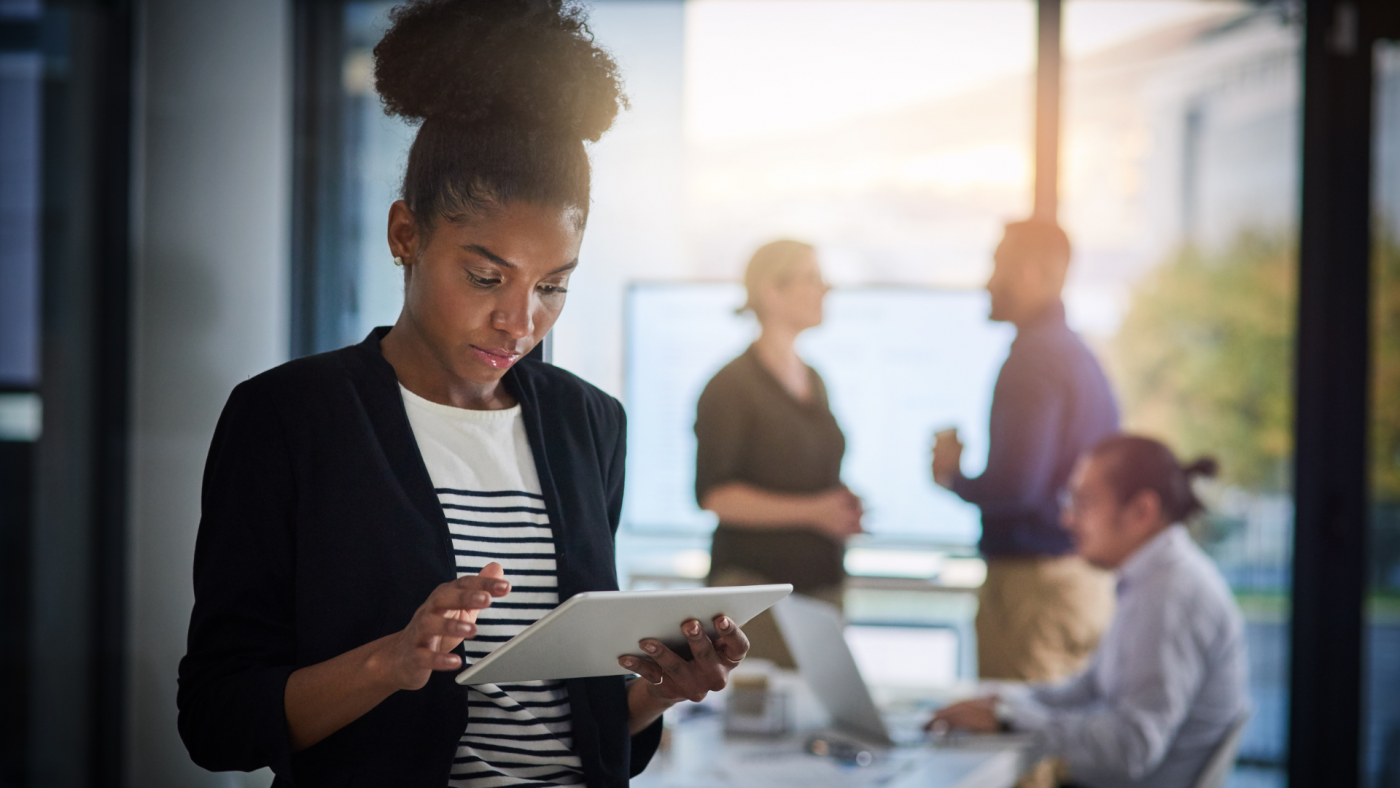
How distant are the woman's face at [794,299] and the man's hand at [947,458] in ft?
1.60

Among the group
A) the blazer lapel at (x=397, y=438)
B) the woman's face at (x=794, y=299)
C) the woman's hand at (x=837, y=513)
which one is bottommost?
the woman's hand at (x=837, y=513)

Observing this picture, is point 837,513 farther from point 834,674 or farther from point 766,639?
point 834,674

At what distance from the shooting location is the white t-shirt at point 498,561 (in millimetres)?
1043

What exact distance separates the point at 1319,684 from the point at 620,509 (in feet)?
10.3

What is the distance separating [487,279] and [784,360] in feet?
6.70

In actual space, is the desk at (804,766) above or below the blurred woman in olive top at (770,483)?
below

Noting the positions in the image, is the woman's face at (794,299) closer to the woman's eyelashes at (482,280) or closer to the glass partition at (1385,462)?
the glass partition at (1385,462)

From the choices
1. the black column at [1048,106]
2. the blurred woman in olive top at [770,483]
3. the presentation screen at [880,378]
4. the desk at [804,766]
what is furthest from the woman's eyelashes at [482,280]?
the black column at [1048,106]

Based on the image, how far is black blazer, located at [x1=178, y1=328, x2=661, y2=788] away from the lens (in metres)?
0.95

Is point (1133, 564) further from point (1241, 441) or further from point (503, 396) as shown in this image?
point (503, 396)

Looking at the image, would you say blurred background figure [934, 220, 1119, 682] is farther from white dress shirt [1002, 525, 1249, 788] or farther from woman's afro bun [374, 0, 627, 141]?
woman's afro bun [374, 0, 627, 141]

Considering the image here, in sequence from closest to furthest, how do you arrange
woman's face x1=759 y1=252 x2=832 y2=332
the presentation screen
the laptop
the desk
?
the desk
the laptop
woman's face x1=759 y1=252 x2=832 y2=332
the presentation screen

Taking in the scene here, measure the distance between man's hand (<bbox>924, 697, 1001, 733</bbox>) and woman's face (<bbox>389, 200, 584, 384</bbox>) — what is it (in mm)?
1413

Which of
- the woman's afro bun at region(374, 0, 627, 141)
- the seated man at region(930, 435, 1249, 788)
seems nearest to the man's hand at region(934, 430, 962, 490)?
the seated man at region(930, 435, 1249, 788)
